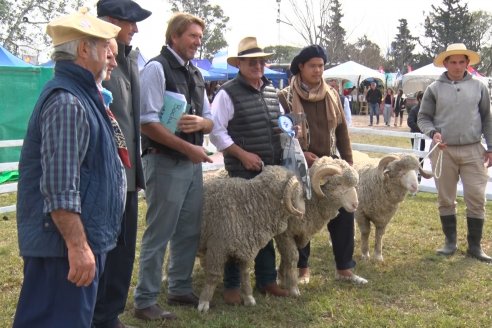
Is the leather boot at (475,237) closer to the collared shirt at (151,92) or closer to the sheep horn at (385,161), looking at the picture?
the sheep horn at (385,161)

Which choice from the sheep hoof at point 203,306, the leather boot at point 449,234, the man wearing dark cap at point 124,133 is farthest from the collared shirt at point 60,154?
the leather boot at point 449,234

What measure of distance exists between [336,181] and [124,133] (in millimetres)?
1856

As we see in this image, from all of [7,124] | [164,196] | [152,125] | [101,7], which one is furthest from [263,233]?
[7,124]

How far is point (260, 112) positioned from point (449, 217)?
2.93 m

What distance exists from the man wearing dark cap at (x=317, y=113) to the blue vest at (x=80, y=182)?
7.88ft

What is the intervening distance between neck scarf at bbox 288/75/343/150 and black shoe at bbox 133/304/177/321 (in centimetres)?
177

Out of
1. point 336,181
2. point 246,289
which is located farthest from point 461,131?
point 246,289

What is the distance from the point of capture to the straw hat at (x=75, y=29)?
219 cm

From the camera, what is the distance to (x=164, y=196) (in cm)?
374

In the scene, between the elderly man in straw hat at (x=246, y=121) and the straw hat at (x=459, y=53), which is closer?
the elderly man in straw hat at (x=246, y=121)

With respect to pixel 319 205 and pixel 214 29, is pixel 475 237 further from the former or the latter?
pixel 214 29

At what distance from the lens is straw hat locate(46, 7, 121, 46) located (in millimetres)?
2191

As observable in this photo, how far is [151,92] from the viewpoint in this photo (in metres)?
3.61

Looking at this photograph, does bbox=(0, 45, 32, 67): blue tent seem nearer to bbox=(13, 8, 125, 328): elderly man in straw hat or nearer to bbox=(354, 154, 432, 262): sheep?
bbox=(354, 154, 432, 262): sheep
